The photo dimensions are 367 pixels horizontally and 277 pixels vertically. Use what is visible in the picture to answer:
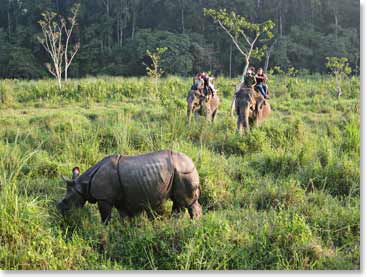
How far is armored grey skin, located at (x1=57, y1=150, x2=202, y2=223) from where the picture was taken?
3869 millimetres

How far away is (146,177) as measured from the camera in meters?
3.86

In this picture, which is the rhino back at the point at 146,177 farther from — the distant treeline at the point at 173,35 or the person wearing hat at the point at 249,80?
the distant treeline at the point at 173,35

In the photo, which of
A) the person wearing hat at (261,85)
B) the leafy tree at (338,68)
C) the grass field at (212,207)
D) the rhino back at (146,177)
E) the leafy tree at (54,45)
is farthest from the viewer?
the leafy tree at (54,45)

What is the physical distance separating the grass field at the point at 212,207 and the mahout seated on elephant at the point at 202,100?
2.45ft

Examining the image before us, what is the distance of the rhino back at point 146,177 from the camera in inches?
152

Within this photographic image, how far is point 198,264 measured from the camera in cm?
339

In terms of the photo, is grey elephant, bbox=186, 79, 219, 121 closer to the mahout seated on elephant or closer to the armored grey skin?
the mahout seated on elephant

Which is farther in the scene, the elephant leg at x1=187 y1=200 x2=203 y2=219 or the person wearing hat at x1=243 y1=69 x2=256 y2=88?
the person wearing hat at x1=243 y1=69 x2=256 y2=88

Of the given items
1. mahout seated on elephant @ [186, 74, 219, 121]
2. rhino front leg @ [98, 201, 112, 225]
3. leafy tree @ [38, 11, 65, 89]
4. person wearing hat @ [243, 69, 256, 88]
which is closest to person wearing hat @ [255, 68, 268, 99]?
person wearing hat @ [243, 69, 256, 88]

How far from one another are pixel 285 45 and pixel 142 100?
13.3m

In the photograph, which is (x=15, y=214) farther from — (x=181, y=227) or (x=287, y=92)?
(x=287, y=92)

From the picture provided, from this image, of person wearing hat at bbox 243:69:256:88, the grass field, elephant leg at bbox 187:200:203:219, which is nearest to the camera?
the grass field

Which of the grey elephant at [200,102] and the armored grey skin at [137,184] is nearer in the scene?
the armored grey skin at [137,184]

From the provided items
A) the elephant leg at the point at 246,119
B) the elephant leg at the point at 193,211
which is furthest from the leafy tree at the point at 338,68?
the elephant leg at the point at 193,211
